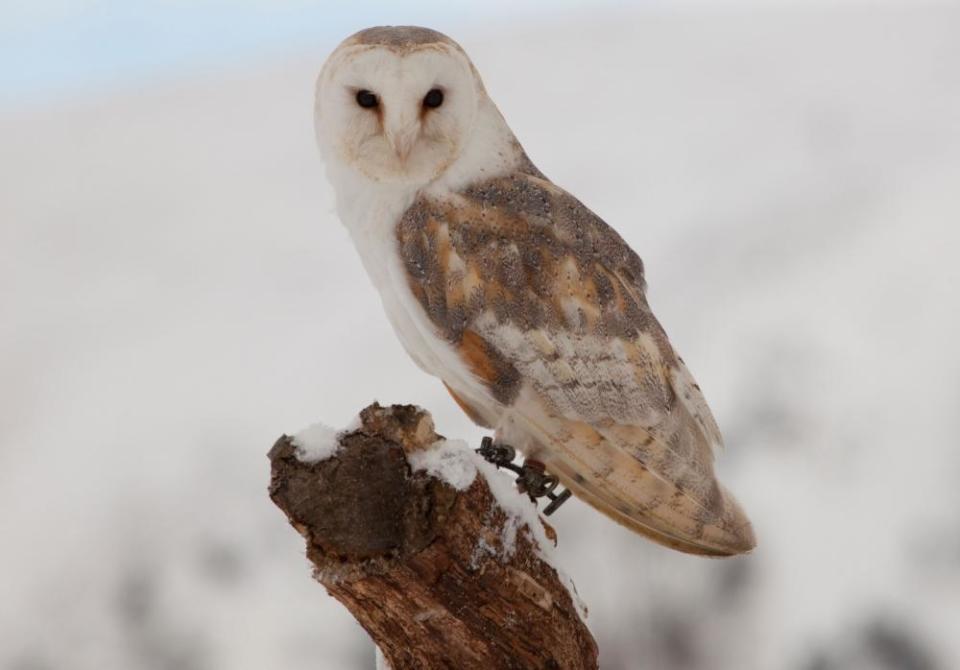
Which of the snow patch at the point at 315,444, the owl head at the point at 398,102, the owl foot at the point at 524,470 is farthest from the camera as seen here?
the owl foot at the point at 524,470

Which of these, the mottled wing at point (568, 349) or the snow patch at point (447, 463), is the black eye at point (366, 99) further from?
the snow patch at point (447, 463)

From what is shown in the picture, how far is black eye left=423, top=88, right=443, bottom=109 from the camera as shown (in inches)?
53.1

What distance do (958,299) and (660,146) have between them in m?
0.76

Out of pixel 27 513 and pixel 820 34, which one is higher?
pixel 820 34

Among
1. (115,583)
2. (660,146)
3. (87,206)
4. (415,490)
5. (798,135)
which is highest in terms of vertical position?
(87,206)

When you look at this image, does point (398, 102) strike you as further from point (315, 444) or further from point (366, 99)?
point (315, 444)

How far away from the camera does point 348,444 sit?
3.65 feet

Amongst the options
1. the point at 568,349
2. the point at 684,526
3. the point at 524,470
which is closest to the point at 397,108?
the point at 568,349

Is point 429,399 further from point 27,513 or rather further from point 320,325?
point 27,513

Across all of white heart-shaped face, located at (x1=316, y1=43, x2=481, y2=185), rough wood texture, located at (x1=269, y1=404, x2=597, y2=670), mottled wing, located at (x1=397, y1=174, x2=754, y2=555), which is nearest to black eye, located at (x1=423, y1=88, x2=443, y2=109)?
white heart-shaped face, located at (x1=316, y1=43, x2=481, y2=185)

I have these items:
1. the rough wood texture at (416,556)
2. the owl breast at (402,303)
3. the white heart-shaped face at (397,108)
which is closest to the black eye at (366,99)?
the white heart-shaped face at (397,108)

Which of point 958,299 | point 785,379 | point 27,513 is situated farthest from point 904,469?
point 27,513

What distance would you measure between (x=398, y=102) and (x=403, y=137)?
5cm

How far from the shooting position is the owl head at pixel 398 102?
130 cm
